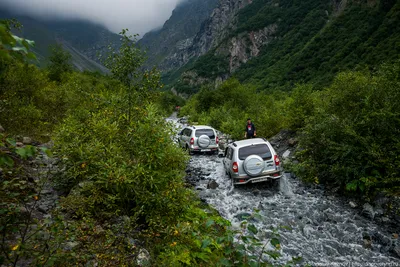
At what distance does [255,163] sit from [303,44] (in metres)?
132

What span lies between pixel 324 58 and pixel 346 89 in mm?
84861

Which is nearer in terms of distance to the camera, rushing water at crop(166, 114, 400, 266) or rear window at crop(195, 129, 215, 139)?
rushing water at crop(166, 114, 400, 266)

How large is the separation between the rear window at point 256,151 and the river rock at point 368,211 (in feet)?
11.9

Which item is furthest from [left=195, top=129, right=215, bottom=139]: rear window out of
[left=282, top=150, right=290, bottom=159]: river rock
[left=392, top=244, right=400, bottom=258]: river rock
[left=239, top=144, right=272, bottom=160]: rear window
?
[left=392, top=244, right=400, bottom=258]: river rock

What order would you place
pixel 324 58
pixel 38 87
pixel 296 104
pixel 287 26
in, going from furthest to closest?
pixel 287 26, pixel 324 58, pixel 38 87, pixel 296 104

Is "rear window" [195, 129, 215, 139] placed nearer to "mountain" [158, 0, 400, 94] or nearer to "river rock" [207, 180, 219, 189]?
"river rock" [207, 180, 219, 189]

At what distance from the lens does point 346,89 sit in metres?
11.4

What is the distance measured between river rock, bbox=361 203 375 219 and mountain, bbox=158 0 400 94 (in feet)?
59.3

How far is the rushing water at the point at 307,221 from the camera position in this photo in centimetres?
637

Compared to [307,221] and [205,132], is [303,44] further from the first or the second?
[307,221]

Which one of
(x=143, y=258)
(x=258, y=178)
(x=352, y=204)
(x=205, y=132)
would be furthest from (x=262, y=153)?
(x=205, y=132)

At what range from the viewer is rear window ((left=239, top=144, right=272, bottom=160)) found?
10.3 metres

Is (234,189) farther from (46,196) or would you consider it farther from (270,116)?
(270,116)

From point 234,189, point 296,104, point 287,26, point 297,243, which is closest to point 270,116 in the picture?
point 296,104
